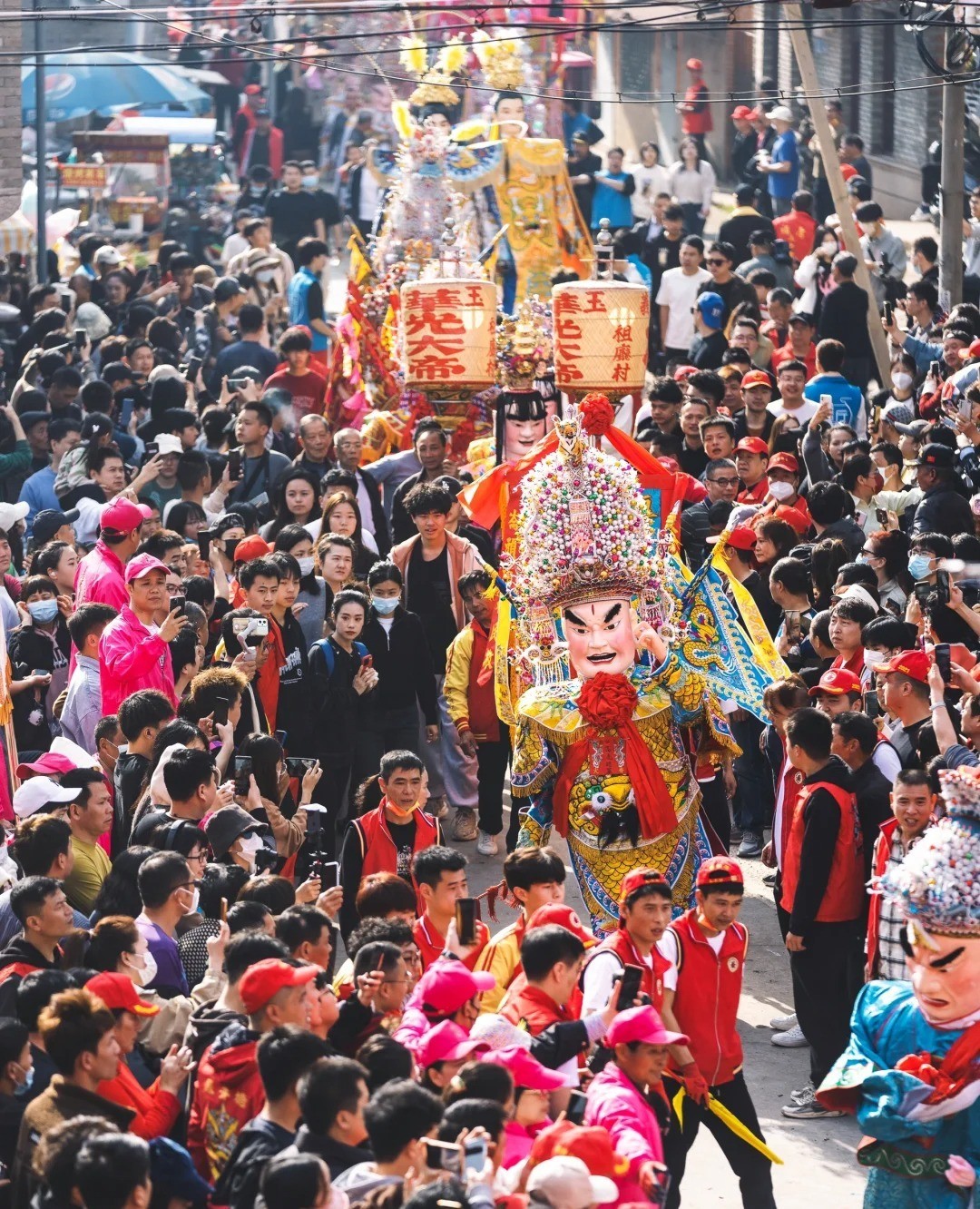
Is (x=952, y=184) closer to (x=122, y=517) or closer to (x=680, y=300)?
(x=680, y=300)

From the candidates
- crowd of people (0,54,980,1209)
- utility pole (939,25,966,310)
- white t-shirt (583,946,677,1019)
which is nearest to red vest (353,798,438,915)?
crowd of people (0,54,980,1209)

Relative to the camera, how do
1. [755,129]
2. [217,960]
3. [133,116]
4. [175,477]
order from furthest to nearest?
[133,116] < [755,129] < [175,477] < [217,960]

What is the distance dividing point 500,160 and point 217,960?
11.3 meters

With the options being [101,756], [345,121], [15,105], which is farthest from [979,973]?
[345,121]

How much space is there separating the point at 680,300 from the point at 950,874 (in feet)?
34.5

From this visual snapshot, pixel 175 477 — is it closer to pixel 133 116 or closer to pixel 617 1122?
pixel 617 1122

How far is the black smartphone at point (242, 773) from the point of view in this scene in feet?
24.4

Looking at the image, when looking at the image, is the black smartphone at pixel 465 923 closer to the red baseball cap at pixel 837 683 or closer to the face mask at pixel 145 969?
the face mask at pixel 145 969

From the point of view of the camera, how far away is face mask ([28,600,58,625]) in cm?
895

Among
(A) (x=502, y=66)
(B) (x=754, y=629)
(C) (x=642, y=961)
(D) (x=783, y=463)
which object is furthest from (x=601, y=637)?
(A) (x=502, y=66)

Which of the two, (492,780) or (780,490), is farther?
(780,490)

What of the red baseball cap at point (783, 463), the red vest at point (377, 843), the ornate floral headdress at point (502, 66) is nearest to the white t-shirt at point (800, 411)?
the red baseball cap at point (783, 463)

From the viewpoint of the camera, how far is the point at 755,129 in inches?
866

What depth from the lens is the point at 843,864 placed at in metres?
6.94
